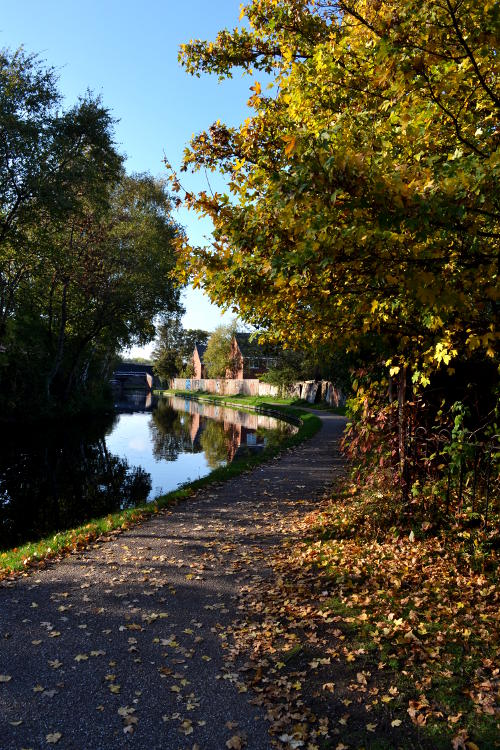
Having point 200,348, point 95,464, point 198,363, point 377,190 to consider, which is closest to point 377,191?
point 377,190

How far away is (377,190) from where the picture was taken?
11.5 feet

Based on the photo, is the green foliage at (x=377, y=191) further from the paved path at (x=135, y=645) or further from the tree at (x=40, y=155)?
the tree at (x=40, y=155)

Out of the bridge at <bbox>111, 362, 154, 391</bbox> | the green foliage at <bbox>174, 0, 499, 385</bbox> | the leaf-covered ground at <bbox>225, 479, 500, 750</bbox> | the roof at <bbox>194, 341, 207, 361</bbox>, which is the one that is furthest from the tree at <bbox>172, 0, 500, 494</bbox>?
the bridge at <bbox>111, 362, 154, 391</bbox>

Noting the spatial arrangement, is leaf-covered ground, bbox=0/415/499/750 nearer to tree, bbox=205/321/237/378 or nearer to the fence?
the fence

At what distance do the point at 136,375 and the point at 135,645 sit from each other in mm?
132573

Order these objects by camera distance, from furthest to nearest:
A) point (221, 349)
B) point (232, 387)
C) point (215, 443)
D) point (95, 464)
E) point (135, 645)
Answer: point (221, 349)
point (232, 387)
point (215, 443)
point (95, 464)
point (135, 645)

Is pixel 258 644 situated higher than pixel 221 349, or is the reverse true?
pixel 221 349

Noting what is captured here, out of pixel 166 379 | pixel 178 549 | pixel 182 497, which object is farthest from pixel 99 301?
pixel 166 379

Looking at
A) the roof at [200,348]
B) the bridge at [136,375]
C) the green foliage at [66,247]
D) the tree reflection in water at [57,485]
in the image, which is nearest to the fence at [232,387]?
the roof at [200,348]

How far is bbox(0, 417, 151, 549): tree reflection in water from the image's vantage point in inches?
460

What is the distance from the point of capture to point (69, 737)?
366 centimetres

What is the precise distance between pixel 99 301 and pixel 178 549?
24.3m

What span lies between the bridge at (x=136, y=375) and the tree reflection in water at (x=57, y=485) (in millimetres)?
100892

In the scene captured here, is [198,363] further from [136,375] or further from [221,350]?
[136,375]
